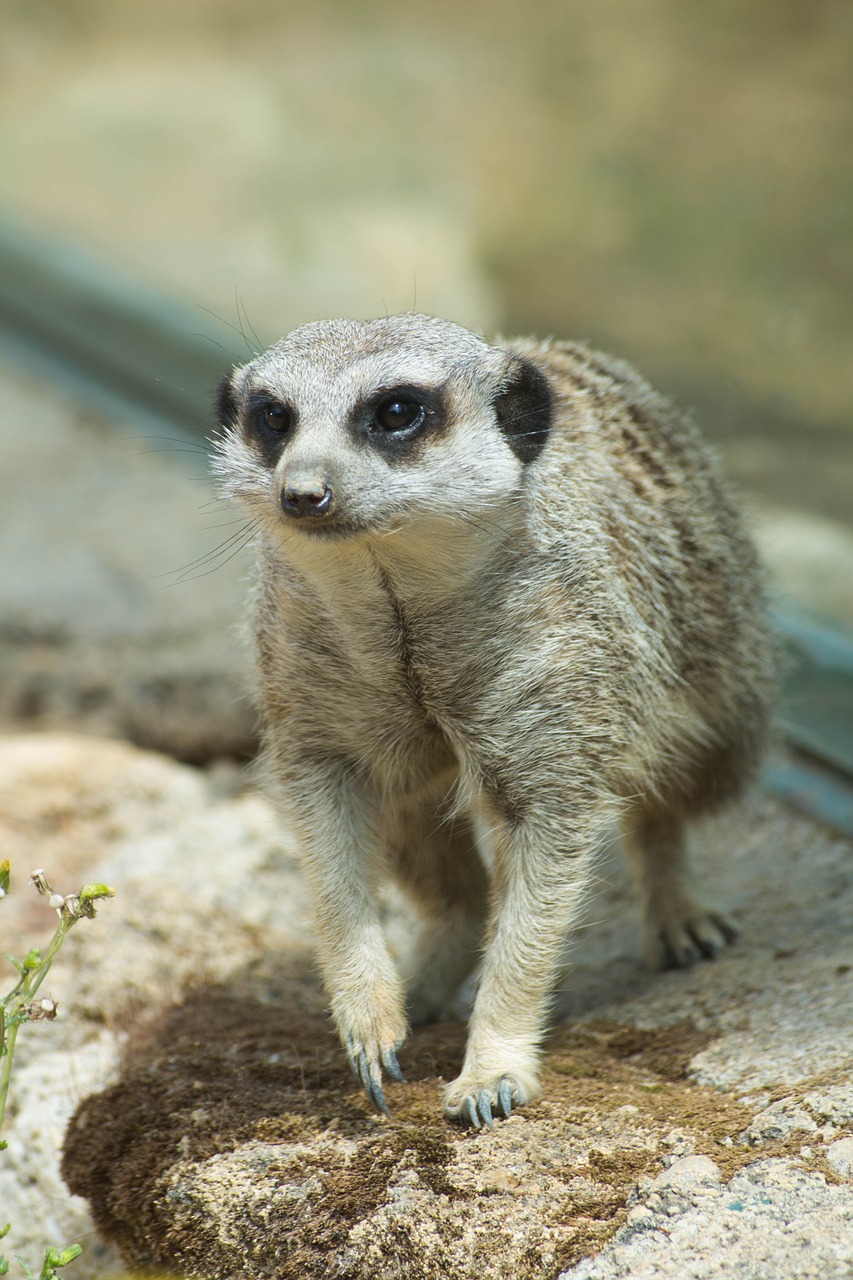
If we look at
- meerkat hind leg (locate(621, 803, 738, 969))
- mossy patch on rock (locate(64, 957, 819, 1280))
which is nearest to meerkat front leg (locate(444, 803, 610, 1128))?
mossy patch on rock (locate(64, 957, 819, 1280))

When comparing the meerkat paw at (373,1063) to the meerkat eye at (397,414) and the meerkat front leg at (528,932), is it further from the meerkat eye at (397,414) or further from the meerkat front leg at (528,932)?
the meerkat eye at (397,414)

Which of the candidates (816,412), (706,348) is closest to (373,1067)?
(816,412)

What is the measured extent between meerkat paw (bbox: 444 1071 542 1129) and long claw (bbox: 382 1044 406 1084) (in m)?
0.11

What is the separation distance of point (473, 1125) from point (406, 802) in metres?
0.73

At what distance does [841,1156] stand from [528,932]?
2.32ft

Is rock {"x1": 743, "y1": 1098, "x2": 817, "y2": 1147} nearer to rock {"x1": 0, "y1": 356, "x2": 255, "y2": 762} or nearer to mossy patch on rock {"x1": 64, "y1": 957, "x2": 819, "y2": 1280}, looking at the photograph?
mossy patch on rock {"x1": 64, "y1": 957, "x2": 819, "y2": 1280}

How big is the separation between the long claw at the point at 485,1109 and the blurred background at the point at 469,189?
2.73 metres

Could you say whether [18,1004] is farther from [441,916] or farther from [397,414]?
[441,916]

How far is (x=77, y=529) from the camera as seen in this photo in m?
5.27

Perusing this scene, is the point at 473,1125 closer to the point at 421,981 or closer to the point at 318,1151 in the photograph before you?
the point at 318,1151

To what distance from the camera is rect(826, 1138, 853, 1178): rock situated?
197 cm

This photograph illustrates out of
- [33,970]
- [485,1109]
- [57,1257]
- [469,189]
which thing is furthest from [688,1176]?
[469,189]

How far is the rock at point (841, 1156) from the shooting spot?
1972 mm

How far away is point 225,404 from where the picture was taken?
2.76 meters
